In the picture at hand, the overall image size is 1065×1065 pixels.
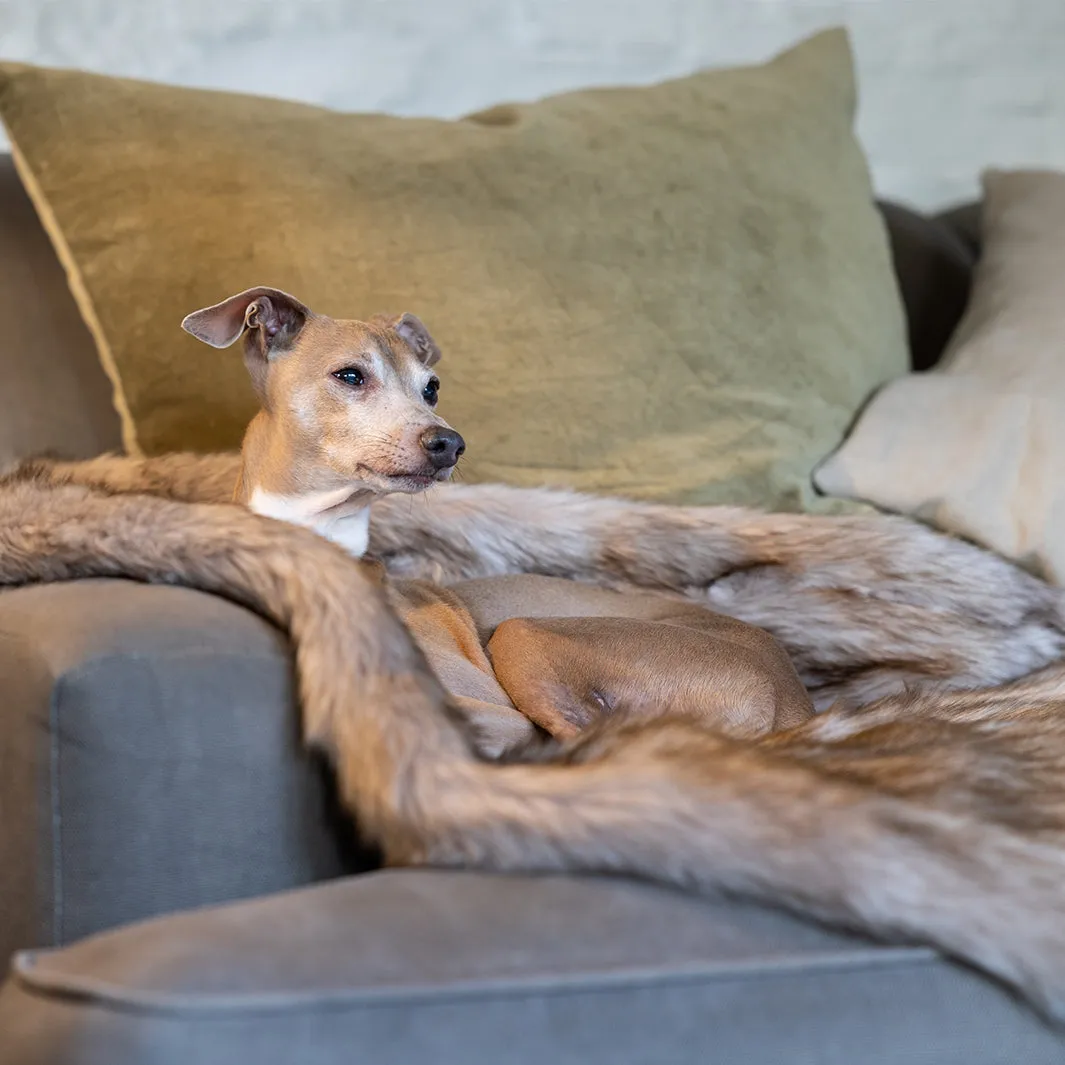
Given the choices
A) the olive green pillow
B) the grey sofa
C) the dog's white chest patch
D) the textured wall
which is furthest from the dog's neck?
the textured wall

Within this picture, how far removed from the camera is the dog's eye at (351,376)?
1.53 meters

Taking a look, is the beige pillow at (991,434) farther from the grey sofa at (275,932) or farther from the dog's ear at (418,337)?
the grey sofa at (275,932)

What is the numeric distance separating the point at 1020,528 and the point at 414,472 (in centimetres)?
88

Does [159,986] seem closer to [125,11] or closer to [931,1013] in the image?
[931,1013]

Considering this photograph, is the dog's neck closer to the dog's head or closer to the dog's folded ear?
the dog's head

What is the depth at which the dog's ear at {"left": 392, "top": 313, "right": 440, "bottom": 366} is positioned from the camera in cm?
163

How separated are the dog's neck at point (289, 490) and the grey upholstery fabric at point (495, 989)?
71cm

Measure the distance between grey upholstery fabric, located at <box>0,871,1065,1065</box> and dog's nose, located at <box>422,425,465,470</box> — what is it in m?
0.65

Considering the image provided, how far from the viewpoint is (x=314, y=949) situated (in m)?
0.77

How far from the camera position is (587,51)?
257cm

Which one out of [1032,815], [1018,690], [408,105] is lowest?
[1018,690]

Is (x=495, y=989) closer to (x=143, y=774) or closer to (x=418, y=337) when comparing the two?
(x=143, y=774)

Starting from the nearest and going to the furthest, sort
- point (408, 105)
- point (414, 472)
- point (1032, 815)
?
point (1032, 815), point (414, 472), point (408, 105)

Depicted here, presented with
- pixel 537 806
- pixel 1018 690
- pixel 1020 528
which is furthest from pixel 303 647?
pixel 1020 528
